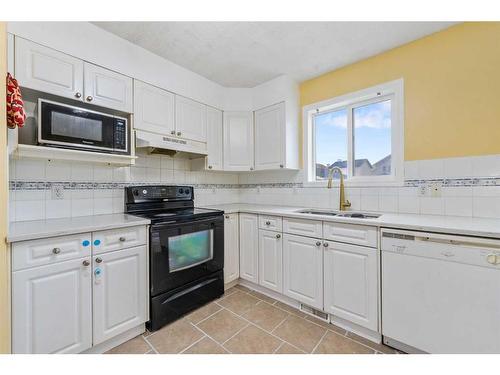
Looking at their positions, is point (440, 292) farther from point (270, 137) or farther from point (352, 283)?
point (270, 137)

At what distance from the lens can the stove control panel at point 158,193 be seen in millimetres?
2109

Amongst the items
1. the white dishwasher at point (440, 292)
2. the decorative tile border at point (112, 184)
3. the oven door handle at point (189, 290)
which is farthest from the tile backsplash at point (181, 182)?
the oven door handle at point (189, 290)

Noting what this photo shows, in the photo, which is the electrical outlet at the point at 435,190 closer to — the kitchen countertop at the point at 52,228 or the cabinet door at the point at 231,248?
the cabinet door at the point at 231,248

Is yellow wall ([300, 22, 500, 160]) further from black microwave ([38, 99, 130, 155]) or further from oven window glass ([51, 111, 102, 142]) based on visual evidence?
oven window glass ([51, 111, 102, 142])

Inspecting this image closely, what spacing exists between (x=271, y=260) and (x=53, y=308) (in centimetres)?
165

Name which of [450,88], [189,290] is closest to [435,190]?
[450,88]

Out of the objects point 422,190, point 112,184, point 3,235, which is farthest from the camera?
point 112,184

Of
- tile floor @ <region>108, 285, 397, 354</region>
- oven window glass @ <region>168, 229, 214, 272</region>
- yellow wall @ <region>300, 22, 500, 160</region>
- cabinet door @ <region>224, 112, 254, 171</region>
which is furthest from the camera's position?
cabinet door @ <region>224, 112, 254, 171</region>

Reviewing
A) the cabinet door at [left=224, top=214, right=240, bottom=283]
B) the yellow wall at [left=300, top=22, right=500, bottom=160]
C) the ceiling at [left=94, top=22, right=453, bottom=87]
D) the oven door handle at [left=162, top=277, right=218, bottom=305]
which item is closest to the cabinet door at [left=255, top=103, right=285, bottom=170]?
the ceiling at [left=94, top=22, right=453, bottom=87]

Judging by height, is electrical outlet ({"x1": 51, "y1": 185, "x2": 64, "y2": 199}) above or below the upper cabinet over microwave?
below

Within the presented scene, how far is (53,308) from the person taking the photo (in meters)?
1.28

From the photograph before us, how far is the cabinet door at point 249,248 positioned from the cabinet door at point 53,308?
4.61 feet

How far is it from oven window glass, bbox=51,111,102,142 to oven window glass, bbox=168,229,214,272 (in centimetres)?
99

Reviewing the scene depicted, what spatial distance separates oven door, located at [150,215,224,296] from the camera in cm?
172
